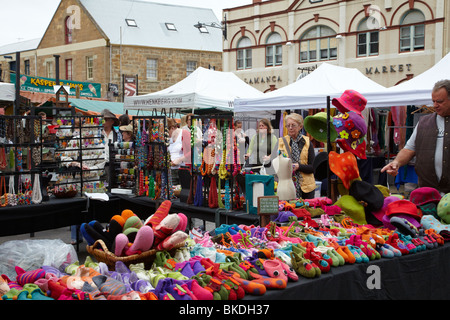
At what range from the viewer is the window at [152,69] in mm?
27766

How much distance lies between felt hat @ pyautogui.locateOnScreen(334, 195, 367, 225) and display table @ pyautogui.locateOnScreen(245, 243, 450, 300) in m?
0.61

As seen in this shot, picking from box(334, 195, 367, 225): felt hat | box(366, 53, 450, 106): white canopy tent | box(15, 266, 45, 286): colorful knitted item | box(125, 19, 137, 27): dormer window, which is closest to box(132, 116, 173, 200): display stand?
box(334, 195, 367, 225): felt hat

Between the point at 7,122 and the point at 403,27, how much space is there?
18.3m

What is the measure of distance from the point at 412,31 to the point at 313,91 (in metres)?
13.4

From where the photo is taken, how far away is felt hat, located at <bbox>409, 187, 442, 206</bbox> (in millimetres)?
3611

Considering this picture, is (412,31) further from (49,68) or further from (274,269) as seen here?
(49,68)

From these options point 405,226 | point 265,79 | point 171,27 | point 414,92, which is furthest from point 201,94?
point 171,27

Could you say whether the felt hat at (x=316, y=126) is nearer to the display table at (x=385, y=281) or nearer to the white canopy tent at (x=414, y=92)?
the display table at (x=385, y=281)

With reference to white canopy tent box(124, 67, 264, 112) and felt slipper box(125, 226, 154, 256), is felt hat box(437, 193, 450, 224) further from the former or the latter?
white canopy tent box(124, 67, 264, 112)

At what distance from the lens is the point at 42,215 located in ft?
16.0

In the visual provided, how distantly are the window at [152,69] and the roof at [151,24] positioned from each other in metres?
0.94

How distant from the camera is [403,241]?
10.1 feet

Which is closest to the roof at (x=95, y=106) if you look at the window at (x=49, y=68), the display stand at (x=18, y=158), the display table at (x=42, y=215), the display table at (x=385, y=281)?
the window at (x=49, y=68)

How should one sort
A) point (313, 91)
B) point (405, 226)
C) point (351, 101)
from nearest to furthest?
point (405, 226) < point (351, 101) < point (313, 91)
